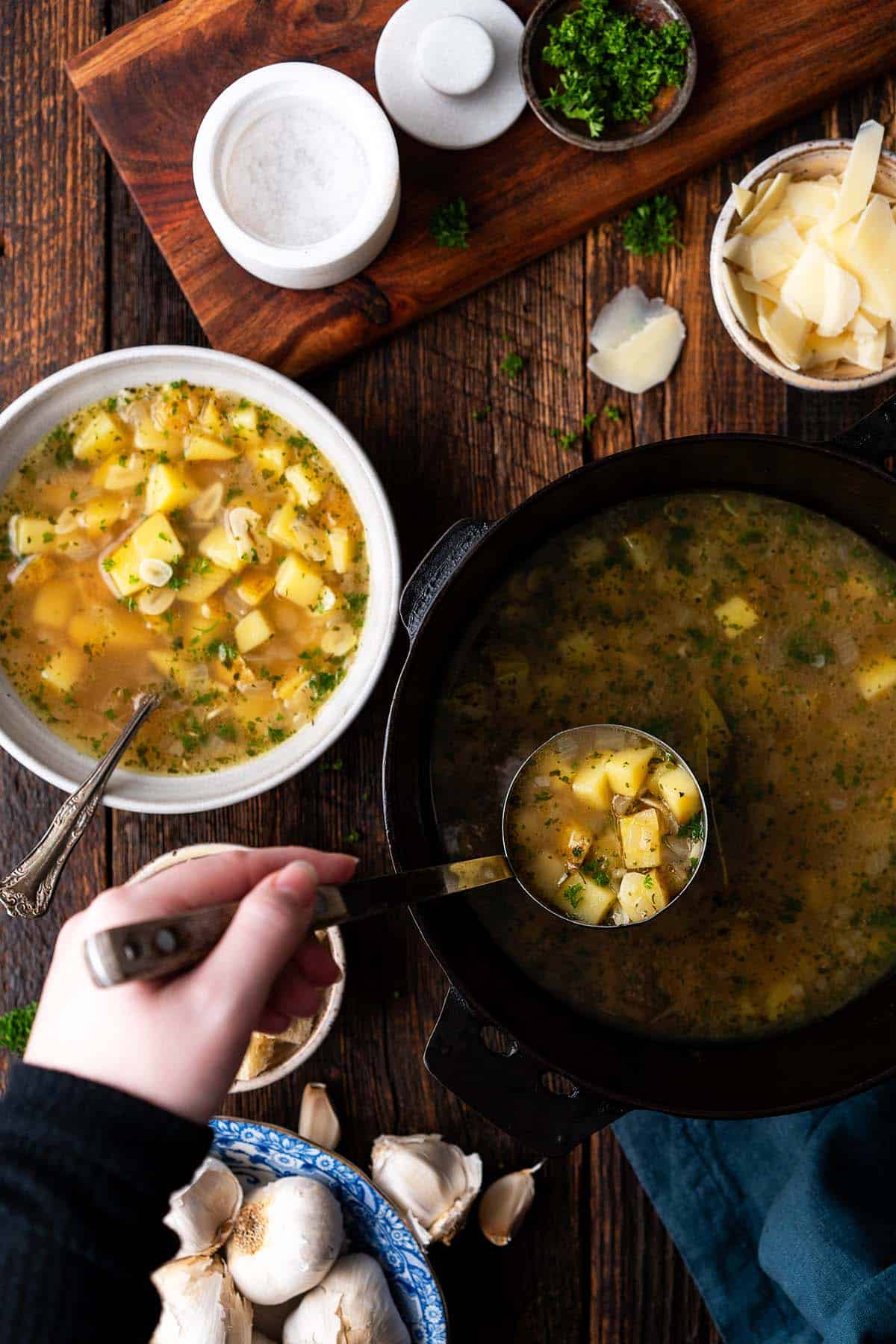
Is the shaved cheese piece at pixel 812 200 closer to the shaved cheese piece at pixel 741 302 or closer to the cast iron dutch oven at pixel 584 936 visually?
the shaved cheese piece at pixel 741 302

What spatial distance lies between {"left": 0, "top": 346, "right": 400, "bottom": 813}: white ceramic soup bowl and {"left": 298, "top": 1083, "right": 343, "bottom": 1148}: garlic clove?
630 mm

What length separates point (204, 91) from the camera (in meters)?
2.10

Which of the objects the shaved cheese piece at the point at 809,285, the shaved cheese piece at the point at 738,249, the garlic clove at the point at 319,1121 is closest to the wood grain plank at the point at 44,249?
the garlic clove at the point at 319,1121

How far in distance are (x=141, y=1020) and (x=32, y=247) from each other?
168 centimetres

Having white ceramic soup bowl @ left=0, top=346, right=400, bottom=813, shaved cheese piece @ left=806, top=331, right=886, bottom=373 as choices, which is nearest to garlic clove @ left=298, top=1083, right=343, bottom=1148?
white ceramic soup bowl @ left=0, top=346, right=400, bottom=813

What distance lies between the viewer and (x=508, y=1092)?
5.60 feet

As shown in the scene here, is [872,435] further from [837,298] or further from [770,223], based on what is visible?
[770,223]

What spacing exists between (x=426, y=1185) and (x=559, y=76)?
2065 mm

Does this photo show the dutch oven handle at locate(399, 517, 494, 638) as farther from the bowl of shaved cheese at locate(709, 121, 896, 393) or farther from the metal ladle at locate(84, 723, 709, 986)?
the bowl of shaved cheese at locate(709, 121, 896, 393)

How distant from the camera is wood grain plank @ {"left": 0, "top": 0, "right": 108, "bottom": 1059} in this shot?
2172mm

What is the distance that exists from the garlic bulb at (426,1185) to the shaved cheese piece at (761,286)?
169 centimetres

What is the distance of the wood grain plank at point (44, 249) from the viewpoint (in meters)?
2.17

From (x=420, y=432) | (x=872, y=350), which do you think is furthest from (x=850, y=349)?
(x=420, y=432)

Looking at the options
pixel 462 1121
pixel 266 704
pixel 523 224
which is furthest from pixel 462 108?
pixel 462 1121
